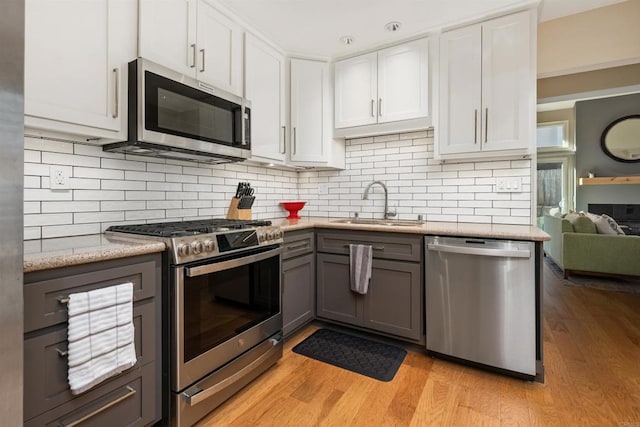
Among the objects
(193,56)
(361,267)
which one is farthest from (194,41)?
(361,267)

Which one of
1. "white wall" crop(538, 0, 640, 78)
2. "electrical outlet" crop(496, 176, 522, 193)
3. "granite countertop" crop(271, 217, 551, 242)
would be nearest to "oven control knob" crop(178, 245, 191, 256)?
"granite countertop" crop(271, 217, 551, 242)

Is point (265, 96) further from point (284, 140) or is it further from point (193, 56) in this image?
point (193, 56)

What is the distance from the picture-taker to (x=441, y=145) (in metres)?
2.50

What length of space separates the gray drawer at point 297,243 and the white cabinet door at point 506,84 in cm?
149

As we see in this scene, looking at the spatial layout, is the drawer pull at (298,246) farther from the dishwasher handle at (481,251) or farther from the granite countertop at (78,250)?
the granite countertop at (78,250)

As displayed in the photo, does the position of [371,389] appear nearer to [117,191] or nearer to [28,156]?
[117,191]

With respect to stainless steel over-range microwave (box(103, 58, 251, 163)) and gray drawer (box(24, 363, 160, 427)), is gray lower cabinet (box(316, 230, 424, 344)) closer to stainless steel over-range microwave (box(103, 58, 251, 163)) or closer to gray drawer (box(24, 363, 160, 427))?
stainless steel over-range microwave (box(103, 58, 251, 163))

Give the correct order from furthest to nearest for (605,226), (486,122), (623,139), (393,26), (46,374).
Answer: (623,139)
(605,226)
(393,26)
(486,122)
(46,374)

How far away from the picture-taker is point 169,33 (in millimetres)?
1805

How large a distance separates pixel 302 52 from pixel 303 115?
571 mm

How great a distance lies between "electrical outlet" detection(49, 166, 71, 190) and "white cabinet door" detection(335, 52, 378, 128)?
209 cm

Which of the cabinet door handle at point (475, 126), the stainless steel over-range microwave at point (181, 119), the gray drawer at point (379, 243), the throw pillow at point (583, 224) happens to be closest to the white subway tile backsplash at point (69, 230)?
the stainless steel over-range microwave at point (181, 119)

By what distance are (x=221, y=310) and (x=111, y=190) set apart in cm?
95

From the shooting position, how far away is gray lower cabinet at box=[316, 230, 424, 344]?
220 cm
